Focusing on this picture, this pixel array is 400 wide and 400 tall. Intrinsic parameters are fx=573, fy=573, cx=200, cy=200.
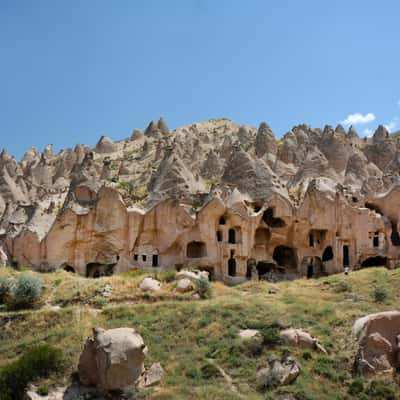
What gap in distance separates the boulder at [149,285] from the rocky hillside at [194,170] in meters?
8.07

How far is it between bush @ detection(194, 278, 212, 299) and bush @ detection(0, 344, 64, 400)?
32.6ft

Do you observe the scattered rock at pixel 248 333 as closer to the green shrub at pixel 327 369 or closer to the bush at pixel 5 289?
the green shrub at pixel 327 369

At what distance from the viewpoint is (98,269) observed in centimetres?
A: 3947

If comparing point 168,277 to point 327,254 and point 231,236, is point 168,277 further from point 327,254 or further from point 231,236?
point 327,254

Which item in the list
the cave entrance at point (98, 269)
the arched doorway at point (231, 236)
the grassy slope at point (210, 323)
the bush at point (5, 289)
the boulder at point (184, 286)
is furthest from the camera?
the cave entrance at point (98, 269)

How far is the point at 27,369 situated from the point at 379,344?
1282 centimetres

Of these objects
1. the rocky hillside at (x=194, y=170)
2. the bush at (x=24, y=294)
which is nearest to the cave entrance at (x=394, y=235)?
the rocky hillside at (x=194, y=170)

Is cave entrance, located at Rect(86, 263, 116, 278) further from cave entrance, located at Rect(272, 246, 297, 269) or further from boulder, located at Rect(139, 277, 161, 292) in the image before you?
cave entrance, located at Rect(272, 246, 297, 269)

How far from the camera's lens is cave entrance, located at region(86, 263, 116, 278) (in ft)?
127

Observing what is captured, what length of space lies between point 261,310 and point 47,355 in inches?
387

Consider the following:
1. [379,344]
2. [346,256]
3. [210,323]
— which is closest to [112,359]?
[210,323]

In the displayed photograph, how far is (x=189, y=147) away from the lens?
212ft

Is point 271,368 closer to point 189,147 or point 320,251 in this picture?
point 320,251

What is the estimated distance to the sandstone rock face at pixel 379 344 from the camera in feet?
66.1
